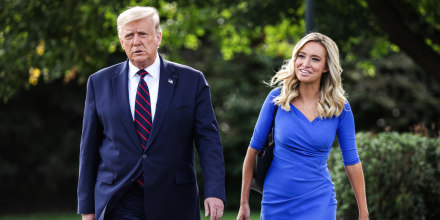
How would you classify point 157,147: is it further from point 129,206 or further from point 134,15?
point 134,15

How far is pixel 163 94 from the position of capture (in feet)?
12.9

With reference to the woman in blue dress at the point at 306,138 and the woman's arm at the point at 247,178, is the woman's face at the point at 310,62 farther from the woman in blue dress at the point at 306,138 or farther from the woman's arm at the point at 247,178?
the woman's arm at the point at 247,178

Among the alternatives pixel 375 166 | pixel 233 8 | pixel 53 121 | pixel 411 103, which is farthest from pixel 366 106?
pixel 375 166

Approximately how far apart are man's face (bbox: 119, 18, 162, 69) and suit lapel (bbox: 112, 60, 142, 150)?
124mm

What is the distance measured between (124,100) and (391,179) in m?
4.25

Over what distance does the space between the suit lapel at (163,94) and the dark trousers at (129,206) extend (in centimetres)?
29

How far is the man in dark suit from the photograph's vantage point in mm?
3844

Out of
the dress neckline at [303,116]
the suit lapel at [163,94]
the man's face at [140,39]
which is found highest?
the man's face at [140,39]

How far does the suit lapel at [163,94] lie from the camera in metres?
3.84

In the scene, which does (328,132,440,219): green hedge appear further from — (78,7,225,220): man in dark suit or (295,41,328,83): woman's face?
(78,7,225,220): man in dark suit

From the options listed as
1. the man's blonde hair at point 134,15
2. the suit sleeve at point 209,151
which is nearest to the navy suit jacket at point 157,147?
the suit sleeve at point 209,151

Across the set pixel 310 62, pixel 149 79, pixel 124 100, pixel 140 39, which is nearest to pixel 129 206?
pixel 124 100

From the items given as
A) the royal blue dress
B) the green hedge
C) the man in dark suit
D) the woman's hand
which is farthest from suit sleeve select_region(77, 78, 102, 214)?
the green hedge

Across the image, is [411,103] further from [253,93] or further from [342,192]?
[342,192]
